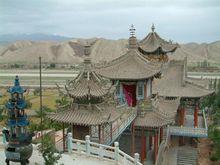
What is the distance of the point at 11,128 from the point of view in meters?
17.2

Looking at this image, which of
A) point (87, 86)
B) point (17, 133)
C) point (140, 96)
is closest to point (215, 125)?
point (140, 96)

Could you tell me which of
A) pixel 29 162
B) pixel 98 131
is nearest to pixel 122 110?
pixel 98 131

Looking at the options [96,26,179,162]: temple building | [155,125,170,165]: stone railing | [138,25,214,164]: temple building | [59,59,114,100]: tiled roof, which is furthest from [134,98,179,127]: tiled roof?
[138,25,214,164]: temple building

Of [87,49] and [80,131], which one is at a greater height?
[87,49]

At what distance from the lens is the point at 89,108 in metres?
19.8

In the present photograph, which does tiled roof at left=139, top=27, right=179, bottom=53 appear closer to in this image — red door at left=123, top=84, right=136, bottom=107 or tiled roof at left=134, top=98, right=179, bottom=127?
red door at left=123, top=84, right=136, bottom=107

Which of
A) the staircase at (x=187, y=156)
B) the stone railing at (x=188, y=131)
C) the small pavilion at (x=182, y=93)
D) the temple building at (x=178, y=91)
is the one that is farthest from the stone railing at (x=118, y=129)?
the small pavilion at (x=182, y=93)

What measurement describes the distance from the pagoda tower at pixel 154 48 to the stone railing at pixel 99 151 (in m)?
16.9

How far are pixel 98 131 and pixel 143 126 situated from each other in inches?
182

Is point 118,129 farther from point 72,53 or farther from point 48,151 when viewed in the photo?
point 72,53

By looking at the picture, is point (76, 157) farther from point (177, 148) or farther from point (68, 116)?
point (177, 148)

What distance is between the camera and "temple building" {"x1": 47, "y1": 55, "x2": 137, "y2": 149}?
64.2ft

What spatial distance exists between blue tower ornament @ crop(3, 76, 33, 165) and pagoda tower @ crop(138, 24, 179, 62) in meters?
19.2

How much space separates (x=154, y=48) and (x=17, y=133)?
2032cm
